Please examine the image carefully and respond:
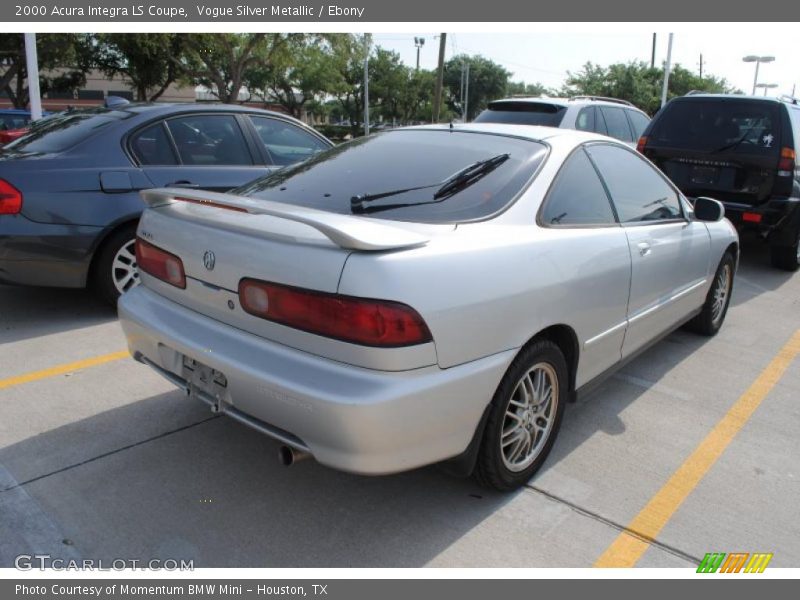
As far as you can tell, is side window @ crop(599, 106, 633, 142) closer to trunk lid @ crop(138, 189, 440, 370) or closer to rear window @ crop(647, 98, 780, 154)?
rear window @ crop(647, 98, 780, 154)

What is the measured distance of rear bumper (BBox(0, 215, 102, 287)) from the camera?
448cm

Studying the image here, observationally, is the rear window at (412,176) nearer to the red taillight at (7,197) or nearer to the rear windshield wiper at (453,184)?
the rear windshield wiper at (453,184)

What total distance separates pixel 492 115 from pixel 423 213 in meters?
5.75

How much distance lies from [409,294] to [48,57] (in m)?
29.0

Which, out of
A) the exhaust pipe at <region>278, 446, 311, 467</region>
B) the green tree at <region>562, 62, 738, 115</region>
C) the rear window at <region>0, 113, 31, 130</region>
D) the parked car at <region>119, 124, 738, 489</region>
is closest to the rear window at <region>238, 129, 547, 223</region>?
the parked car at <region>119, 124, 738, 489</region>

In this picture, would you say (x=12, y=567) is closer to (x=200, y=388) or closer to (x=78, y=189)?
(x=200, y=388)

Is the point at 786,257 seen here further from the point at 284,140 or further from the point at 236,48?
the point at 236,48

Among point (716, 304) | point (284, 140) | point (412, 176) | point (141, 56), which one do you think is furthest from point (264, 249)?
point (141, 56)

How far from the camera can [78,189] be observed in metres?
4.68

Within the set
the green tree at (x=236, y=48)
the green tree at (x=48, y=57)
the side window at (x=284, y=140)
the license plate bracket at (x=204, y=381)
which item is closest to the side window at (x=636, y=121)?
the side window at (x=284, y=140)

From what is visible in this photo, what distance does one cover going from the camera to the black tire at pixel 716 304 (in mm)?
4918

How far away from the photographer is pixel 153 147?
514 cm

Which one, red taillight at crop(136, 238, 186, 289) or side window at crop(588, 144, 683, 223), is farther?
side window at crop(588, 144, 683, 223)

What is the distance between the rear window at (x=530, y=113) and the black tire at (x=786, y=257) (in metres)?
2.98
